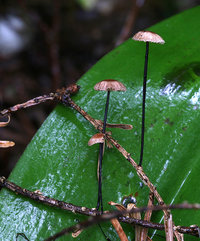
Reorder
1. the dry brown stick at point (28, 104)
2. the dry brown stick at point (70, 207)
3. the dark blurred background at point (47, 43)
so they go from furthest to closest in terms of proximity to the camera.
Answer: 1. the dark blurred background at point (47, 43)
2. the dry brown stick at point (28, 104)
3. the dry brown stick at point (70, 207)

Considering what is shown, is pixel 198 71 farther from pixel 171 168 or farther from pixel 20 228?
pixel 20 228

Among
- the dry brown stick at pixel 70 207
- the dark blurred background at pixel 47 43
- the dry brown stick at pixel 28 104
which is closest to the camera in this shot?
the dry brown stick at pixel 70 207

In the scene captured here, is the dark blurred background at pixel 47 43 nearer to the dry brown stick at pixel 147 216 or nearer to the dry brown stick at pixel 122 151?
the dry brown stick at pixel 122 151

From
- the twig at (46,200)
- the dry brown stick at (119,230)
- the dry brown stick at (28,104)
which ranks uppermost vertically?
the dry brown stick at (28,104)

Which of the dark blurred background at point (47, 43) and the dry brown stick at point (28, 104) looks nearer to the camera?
the dry brown stick at point (28, 104)

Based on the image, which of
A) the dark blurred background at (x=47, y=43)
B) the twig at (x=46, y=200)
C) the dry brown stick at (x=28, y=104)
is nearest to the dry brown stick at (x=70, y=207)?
the twig at (x=46, y=200)

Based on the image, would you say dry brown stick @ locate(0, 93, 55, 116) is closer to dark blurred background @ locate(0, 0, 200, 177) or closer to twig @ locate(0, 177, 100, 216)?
twig @ locate(0, 177, 100, 216)

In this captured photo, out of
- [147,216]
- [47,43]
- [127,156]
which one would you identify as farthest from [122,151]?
[47,43]

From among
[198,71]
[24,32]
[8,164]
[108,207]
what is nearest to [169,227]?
[108,207]
